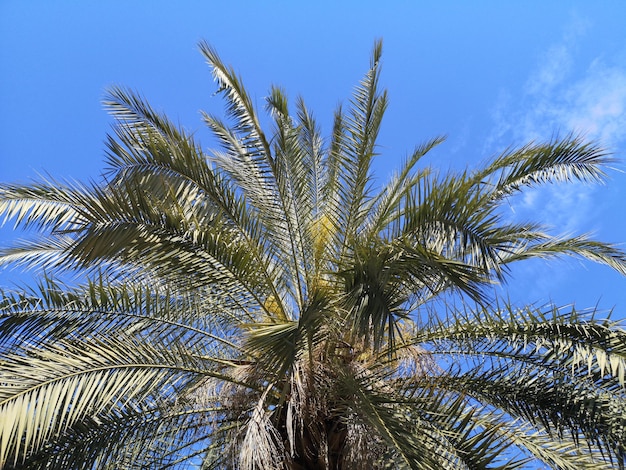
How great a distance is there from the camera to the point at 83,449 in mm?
5566

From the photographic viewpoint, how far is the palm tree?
4.91m

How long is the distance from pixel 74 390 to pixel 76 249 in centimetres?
111

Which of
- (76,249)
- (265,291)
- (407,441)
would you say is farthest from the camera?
(265,291)

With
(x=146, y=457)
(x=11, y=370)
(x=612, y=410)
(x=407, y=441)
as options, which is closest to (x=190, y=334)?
(x=146, y=457)

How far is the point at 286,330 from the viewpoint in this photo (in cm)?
461

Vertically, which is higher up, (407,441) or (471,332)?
(471,332)

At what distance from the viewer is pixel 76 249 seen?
202 inches

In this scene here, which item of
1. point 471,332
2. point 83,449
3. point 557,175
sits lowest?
point 83,449

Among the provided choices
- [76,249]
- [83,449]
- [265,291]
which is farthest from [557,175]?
[83,449]

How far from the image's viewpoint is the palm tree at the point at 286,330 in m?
4.91

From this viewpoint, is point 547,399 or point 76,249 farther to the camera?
point 547,399

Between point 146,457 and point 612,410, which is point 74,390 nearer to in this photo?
point 146,457

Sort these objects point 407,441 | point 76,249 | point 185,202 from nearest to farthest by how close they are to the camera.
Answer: point 407,441 < point 76,249 < point 185,202

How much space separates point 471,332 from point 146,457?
10.8 feet
